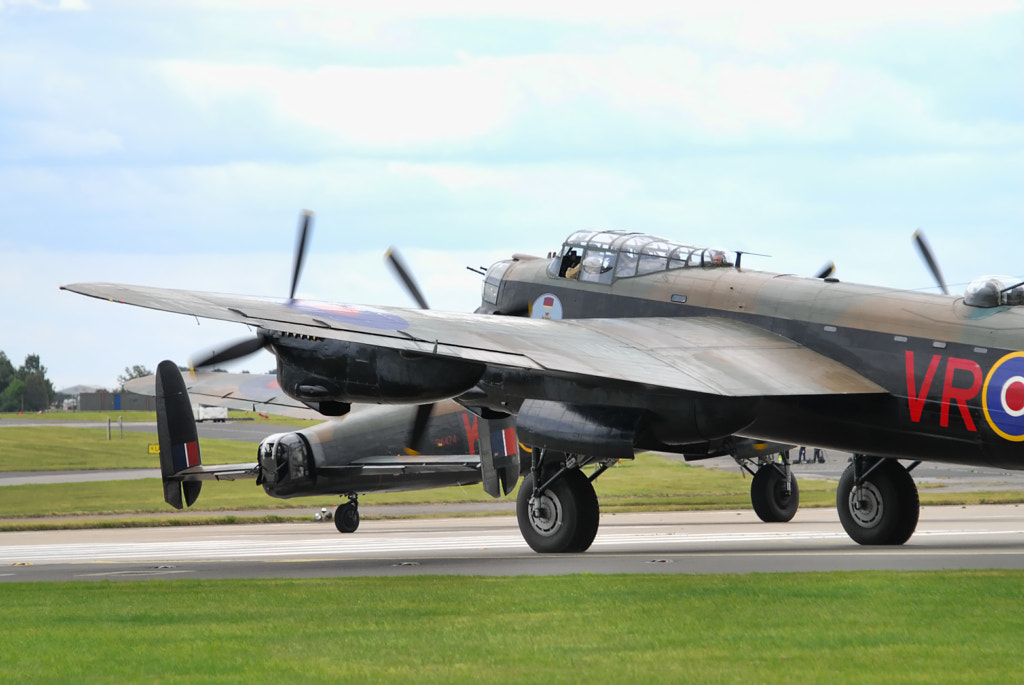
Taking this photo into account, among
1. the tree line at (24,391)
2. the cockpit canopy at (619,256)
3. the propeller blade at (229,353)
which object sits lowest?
the tree line at (24,391)

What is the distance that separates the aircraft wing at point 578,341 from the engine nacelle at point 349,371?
2.18 ft

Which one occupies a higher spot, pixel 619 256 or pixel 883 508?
pixel 619 256

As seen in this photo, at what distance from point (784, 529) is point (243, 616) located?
755 inches

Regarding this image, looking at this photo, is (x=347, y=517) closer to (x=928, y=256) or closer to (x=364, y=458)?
(x=364, y=458)

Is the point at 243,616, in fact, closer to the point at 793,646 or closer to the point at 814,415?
the point at 793,646

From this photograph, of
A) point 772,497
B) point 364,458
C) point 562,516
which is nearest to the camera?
point 562,516

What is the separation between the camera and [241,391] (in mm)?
39000

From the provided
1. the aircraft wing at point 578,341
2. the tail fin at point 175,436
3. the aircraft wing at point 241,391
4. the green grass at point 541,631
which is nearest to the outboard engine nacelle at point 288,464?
the tail fin at point 175,436

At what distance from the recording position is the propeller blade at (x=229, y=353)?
835 inches

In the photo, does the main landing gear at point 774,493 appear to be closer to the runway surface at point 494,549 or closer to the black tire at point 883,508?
the runway surface at point 494,549

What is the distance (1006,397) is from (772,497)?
14388mm

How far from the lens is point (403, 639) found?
12375 millimetres

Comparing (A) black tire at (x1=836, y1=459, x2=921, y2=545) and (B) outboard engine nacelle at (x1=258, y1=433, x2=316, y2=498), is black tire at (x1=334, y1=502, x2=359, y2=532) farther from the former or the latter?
(A) black tire at (x1=836, y1=459, x2=921, y2=545)

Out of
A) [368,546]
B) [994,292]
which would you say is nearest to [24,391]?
[368,546]
